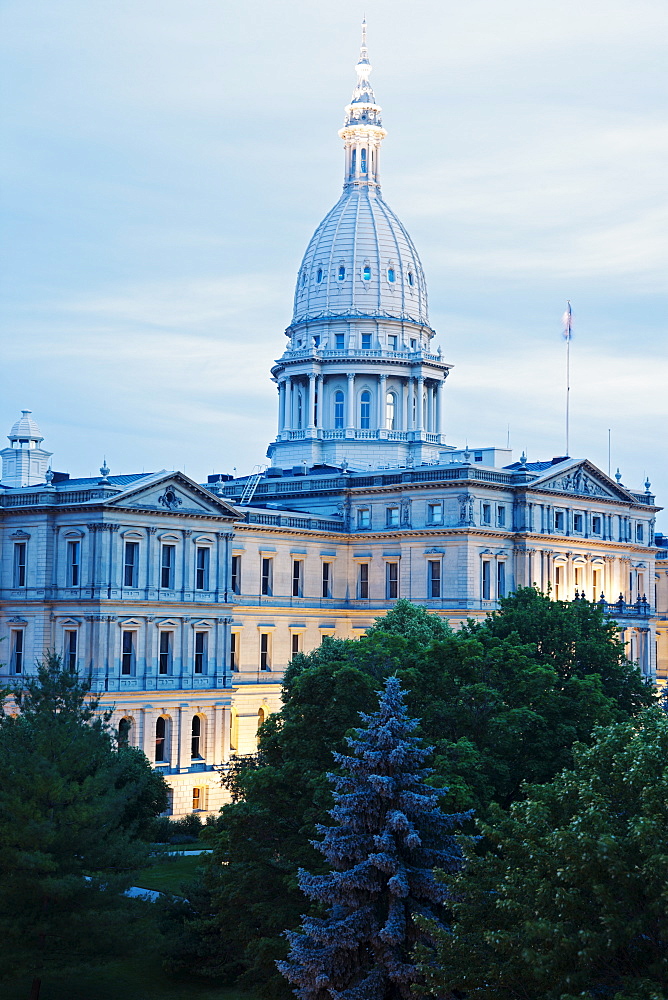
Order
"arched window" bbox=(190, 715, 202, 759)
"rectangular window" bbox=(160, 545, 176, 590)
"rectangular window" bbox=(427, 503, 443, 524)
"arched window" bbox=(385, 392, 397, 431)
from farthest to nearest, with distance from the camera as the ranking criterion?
"arched window" bbox=(385, 392, 397, 431) < "rectangular window" bbox=(427, 503, 443, 524) < "arched window" bbox=(190, 715, 202, 759) < "rectangular window" bbox=(160, 545, 176, 590)

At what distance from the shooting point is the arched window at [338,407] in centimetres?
12134

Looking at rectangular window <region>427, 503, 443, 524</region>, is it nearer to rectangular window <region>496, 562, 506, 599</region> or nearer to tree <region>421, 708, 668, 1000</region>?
rectangular window <region>496, 562, 506, 599</region>

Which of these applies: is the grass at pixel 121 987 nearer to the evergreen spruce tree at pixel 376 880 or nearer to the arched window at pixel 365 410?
the evergreen spruce tree at pixel 376 880

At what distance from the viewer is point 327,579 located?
320 ft

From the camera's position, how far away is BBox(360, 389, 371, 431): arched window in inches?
4749

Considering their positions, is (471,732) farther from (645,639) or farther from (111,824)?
(645,639)

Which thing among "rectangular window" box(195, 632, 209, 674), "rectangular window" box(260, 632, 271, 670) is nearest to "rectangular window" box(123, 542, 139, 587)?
"rectangular window" box(195, 632, 209, 674)

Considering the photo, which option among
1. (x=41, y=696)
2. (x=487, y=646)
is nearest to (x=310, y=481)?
(x=487, y=646)

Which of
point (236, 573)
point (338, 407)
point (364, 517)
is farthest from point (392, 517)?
point (338, 407)

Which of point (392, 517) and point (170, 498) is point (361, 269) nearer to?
point (392, 517)

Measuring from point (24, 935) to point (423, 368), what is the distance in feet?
285

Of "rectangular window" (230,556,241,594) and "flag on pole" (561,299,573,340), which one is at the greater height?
"flag on pole" (561,299,573,340)

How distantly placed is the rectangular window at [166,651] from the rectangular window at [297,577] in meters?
15.5

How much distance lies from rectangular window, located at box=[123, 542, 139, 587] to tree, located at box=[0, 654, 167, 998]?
113ft
